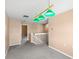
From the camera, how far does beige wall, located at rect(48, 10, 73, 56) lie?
360 centimetres

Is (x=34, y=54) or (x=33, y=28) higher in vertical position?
(x=33, y=28)

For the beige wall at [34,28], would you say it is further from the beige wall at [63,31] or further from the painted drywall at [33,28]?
the beige wall at [63,31]

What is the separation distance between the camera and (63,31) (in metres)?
4.10

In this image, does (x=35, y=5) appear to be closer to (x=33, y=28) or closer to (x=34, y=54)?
(x=34, y=54)

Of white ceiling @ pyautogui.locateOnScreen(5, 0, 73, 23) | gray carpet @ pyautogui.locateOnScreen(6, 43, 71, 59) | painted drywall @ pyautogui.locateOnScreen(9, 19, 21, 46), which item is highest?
white ceiling @ pyautogui.locateOnScreen(5, 0, 73, 23)

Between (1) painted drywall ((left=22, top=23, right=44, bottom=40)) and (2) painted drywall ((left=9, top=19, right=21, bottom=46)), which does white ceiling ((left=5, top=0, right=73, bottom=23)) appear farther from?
(1) painted drywall ((left=22, top=23, right=44, bottom=40))

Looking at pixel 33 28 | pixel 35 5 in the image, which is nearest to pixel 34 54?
pixel 35 5

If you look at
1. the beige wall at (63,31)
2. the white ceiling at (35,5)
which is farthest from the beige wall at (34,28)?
the white ceiling at (35,5)

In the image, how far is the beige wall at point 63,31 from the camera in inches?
142

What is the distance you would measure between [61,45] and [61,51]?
0.34 meters

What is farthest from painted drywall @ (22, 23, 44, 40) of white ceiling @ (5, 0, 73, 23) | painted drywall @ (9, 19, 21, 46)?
white ceiling @ (5, 0, 73, 23)

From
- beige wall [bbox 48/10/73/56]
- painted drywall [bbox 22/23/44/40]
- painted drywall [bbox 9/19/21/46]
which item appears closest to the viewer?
beige wall [bbox 48/10/73/56]
